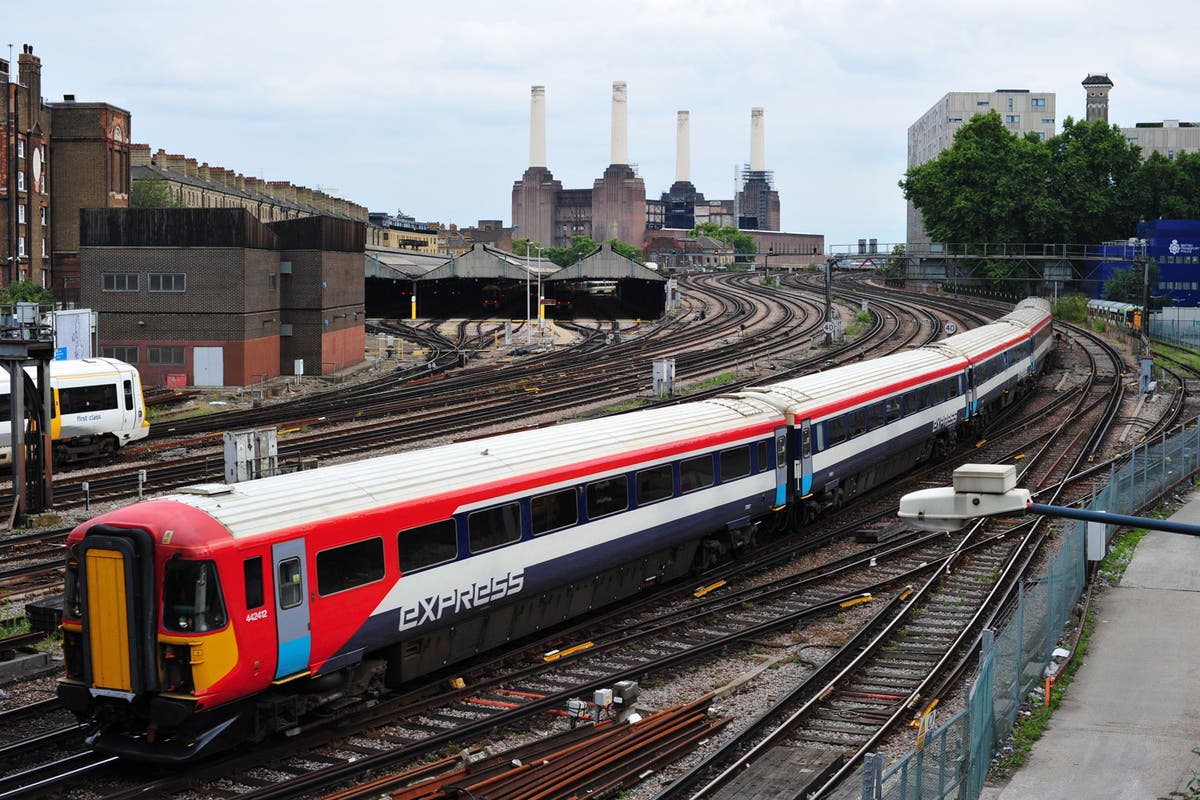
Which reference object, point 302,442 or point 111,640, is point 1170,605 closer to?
point 111,640

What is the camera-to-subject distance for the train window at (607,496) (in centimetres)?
1836

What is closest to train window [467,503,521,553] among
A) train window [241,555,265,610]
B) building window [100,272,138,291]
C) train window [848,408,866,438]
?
train window [241,555,265,610]

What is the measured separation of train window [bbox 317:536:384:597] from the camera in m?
14.1

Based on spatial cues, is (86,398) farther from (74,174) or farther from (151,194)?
(151,194)

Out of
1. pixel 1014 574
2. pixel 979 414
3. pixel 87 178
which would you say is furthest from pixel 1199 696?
pixel 87 178

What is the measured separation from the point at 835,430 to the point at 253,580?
15.0 m

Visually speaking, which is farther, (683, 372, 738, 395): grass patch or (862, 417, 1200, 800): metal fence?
(683, 372, 738, 395): grass patch

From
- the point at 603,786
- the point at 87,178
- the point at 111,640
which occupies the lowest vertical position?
the point at 603,786

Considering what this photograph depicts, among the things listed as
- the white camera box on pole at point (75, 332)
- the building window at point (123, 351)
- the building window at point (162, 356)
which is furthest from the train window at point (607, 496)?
the building window at point (123, 351)

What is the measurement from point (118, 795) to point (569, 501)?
7307 millimetres

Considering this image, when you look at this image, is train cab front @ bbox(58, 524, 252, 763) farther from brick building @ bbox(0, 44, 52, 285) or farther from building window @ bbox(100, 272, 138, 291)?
brick building @ bbox(0, 44, 52, 285)

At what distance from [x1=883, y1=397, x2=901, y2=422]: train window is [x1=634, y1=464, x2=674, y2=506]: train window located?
10.2 m

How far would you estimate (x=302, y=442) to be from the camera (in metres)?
35.9

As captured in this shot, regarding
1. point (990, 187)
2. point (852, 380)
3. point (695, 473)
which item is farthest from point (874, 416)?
point (990, 187)
